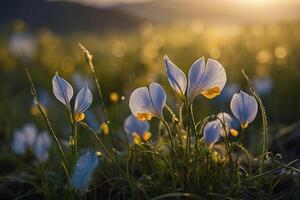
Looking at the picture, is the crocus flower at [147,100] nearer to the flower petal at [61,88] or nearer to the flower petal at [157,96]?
the flower petal at [157,96]

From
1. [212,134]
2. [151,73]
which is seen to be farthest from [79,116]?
[151,73]

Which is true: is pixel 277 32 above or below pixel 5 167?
above

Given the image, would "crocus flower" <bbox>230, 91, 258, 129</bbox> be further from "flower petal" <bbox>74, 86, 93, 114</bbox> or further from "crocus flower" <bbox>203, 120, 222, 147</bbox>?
"flower petal" <bbox>74, 86, 93, 114</bbox>

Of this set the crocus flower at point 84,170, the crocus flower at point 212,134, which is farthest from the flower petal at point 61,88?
the crocus flower at point 212,134

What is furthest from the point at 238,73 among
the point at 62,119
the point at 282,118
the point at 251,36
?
the point at 251,36

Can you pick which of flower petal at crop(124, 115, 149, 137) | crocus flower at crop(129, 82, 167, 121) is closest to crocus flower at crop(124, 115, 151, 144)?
flower petal at crop(124, 115, 149, 137)

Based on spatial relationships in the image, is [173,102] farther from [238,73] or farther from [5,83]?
[5,83]

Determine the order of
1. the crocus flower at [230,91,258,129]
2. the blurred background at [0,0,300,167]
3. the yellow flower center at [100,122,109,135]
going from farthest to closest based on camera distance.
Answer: the blurred background at [0,0,300,167], the yellow flower center at [100,122,109,135], the crocus flower at [230,91,258,129]
